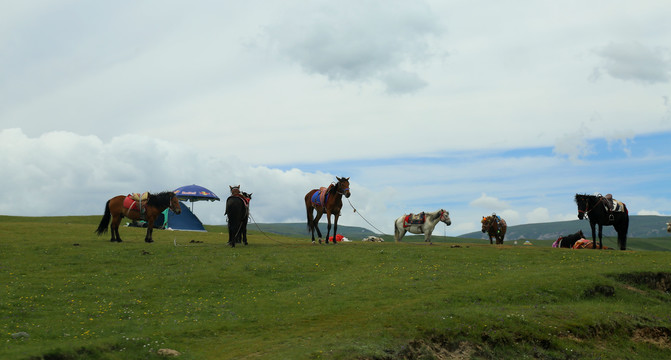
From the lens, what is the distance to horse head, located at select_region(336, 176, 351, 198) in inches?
1531

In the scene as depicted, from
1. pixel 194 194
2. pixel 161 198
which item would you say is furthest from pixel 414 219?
pixel 194 194

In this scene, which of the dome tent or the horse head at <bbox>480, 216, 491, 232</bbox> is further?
the dome tent

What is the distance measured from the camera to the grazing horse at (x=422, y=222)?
1737 inches

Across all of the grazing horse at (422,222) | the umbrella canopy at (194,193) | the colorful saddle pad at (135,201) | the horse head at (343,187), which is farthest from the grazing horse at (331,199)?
the umbrella canopy at (194,193)

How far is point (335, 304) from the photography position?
23188mm

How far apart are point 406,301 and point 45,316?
13.7 meters

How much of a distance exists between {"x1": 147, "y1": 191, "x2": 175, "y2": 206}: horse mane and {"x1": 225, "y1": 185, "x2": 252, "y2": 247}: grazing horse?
189 inches

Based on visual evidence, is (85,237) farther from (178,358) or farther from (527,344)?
(527,344)

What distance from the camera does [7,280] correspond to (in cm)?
2636

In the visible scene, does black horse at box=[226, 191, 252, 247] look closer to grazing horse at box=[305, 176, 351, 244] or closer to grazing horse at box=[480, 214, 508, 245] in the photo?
grazing horse at box=[305, 176, 351, 244]

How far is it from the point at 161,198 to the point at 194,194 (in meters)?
24.3

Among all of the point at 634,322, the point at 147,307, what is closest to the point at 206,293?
the point at 147,307

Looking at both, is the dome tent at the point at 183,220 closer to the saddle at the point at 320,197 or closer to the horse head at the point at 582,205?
the saddle at the point at 320,197

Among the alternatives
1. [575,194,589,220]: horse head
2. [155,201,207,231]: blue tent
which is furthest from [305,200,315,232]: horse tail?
[155,201,207,231]: blue tent
